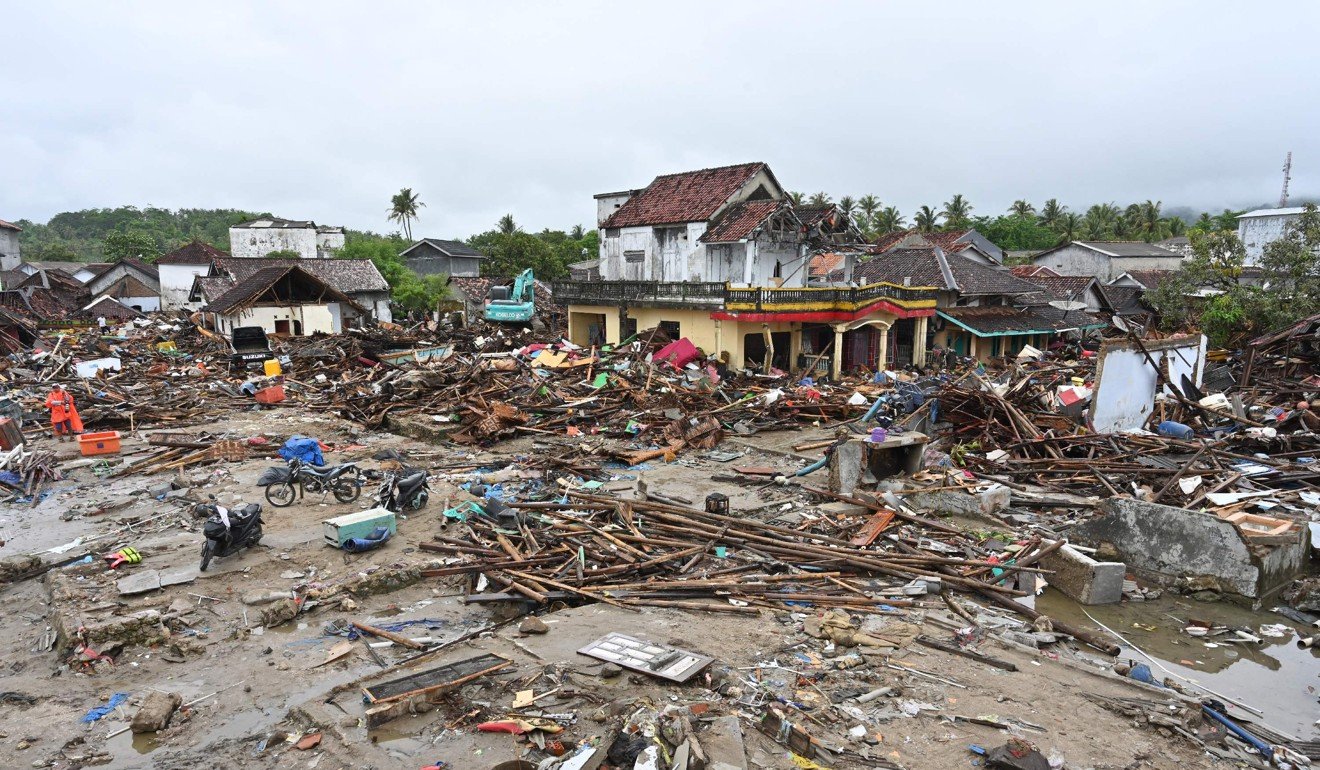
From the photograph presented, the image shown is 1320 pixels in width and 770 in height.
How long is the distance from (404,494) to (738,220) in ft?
68.4

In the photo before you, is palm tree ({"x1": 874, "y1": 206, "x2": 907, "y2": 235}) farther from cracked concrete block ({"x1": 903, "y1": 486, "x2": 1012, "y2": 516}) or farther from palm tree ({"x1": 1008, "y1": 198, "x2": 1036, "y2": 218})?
cracked concrete block ({"x1": 903, "y1": 486, "x2": 1012, "y2": 516})

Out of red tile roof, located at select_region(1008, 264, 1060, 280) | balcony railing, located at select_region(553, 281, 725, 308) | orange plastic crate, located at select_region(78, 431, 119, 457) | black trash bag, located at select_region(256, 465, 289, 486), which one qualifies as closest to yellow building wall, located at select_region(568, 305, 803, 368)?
balcony railing, located at select_region(553, 281, 725, 308)

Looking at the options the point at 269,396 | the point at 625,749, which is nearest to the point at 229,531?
the point at 625,749

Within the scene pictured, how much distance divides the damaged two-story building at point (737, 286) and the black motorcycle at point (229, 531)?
1831 centimetres

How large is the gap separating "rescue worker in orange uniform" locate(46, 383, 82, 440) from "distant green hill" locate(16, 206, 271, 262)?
8249 cm

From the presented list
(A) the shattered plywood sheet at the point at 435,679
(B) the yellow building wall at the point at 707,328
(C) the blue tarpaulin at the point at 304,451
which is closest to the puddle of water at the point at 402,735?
(A) the shattered plywood sheet at the point at 435,679

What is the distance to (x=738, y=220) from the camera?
29.7 m

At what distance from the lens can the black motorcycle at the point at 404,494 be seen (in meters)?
12.0

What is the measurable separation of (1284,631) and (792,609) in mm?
5932

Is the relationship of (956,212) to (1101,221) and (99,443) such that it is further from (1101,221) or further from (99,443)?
(99,443)

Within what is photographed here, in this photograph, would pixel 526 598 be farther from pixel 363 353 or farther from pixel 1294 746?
pixel 363 353

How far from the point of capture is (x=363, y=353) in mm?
30234

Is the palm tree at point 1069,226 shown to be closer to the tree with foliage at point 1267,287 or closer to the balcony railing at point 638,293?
the tree with foliage at point 1267,287

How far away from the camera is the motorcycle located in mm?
12711
